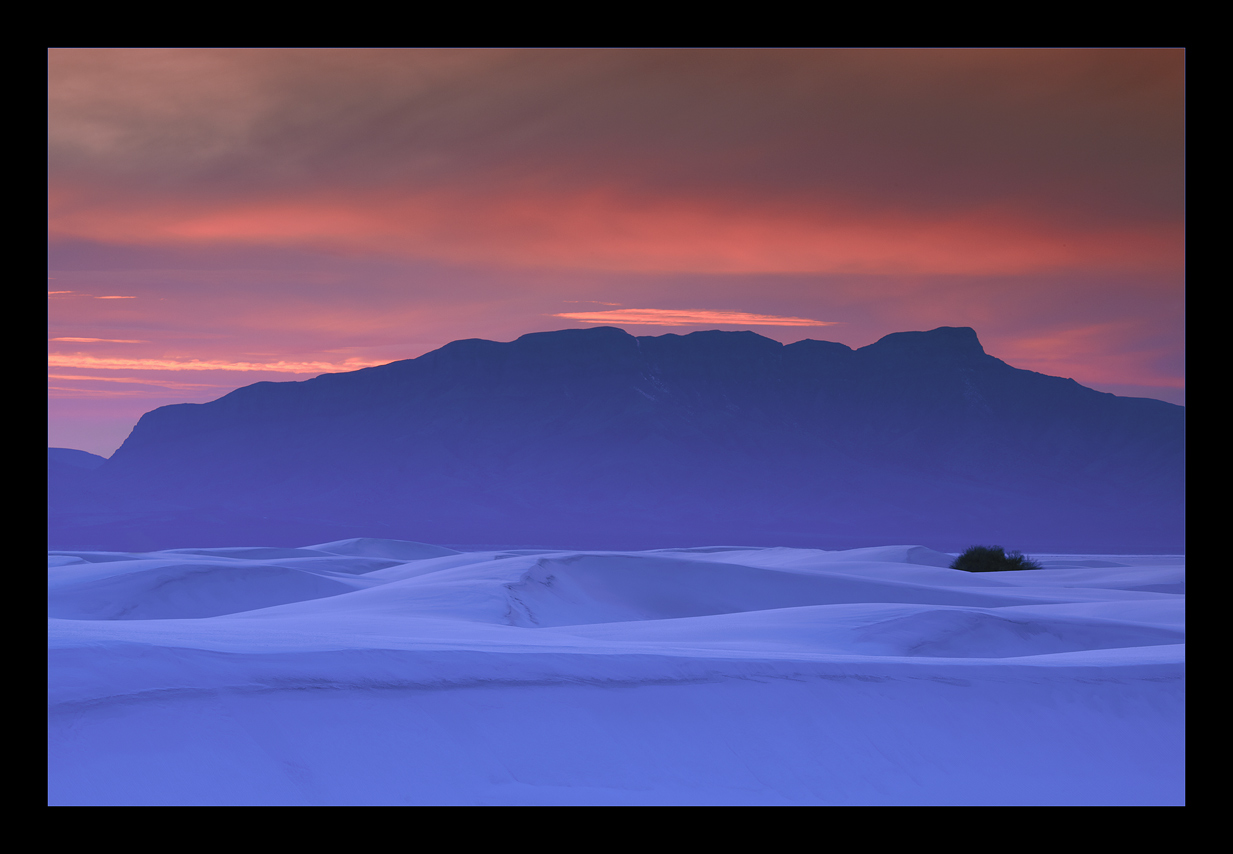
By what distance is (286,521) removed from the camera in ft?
314

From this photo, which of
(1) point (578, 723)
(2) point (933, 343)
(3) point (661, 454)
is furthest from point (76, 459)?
(1) point (578, 723)

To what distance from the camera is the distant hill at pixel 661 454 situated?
312 feet

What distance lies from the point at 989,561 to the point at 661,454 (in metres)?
87.4

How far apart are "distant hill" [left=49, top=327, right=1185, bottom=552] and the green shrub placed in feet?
221

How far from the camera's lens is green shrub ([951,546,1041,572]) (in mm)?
17859

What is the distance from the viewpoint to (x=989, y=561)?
18141 mm

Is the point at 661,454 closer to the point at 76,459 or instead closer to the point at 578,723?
the point at 76,459

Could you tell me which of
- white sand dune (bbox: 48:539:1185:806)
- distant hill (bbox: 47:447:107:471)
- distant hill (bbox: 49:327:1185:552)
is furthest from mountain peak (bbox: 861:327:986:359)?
white sand dune (bbox: 48:539:1185:806)

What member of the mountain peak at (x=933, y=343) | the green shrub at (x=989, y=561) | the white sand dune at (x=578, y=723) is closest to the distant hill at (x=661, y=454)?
the mountain peak at (x=933, y=343)

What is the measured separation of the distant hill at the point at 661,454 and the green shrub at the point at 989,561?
67228 millimetres

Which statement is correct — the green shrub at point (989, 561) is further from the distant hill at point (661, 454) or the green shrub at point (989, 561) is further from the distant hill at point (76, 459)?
the distant hill at point (76, 459)

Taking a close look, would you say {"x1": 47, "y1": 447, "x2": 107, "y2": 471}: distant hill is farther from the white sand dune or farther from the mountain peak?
the white sand dune
